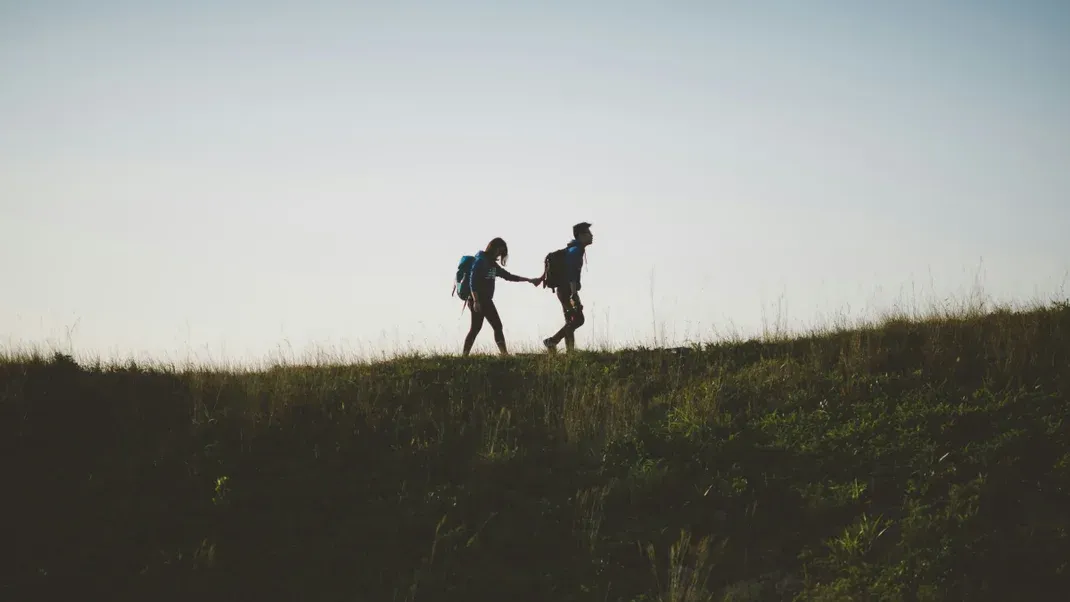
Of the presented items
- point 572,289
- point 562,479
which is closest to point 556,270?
point 572,289

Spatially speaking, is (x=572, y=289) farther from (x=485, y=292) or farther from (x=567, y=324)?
(x=485, y=292)

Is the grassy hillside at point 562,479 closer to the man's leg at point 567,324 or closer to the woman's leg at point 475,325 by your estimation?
the man's leg at point 567,324

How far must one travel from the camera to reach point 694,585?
723cm

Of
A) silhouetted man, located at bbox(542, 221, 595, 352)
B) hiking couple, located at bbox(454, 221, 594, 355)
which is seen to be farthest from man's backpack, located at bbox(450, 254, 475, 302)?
silhouetted man, located at bbox(542, 221, 595, 352)

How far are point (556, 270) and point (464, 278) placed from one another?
1.63 m

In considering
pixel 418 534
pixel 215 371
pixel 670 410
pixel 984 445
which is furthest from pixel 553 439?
pixel 215 371

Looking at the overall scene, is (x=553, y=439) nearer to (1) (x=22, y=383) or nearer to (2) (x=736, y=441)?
(2) (x=736, y=441)

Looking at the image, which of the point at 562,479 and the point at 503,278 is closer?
the point at 562,479

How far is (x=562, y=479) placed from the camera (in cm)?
914

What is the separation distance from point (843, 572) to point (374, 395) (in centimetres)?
634

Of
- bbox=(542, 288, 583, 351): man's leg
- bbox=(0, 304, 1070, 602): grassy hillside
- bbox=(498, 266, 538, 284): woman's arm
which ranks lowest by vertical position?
bbox=(0, 304, 1070, 602): grassy hillside

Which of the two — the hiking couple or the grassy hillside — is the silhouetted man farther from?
the grassy hillside

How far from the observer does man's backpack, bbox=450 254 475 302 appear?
14.3 m

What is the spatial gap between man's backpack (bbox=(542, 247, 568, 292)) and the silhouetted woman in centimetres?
81
